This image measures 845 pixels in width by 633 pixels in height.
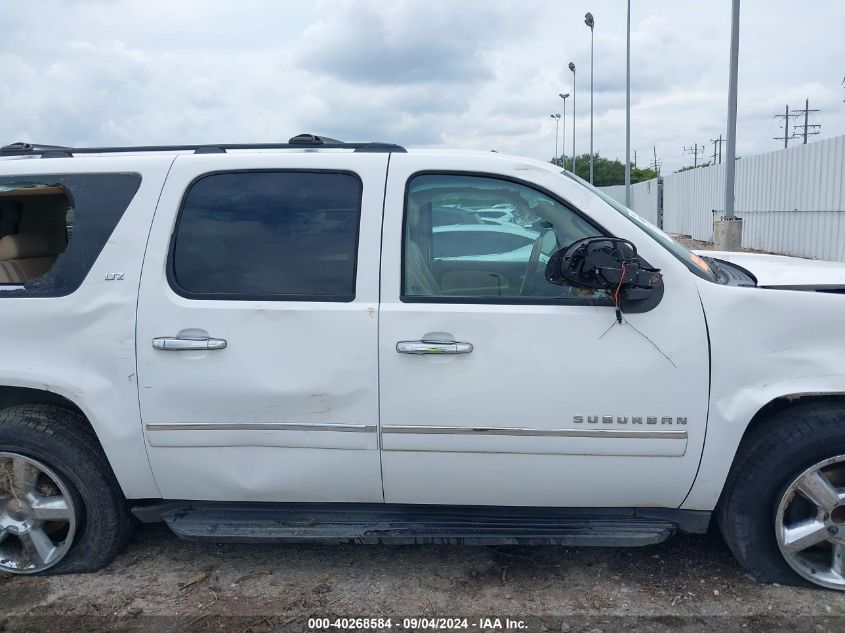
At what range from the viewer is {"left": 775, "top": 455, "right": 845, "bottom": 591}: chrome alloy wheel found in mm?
3061

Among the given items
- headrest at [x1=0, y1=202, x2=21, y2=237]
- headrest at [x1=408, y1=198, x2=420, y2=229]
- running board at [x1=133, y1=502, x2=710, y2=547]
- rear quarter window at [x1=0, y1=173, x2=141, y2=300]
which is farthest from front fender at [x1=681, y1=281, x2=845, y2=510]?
headrest at [x1=0, y1=202, x2=21, y2=237]

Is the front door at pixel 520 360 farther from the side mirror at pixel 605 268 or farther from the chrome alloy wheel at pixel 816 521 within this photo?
the chrome alloy wheel at pixel 816 521

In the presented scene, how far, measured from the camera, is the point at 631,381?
2.99 meters

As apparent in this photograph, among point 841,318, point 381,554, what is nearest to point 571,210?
point 841,318

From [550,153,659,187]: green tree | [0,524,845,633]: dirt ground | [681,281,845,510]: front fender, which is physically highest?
[550,153,659,187]: green tree

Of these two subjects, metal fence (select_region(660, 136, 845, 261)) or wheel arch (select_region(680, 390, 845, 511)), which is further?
metal fence (select_region(660, 136, 845, 261))

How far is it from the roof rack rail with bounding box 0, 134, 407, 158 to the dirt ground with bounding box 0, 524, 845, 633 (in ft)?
6.51

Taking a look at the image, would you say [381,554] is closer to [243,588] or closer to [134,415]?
[243,588]

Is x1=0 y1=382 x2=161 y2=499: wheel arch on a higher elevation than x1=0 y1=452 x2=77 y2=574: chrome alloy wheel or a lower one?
higher

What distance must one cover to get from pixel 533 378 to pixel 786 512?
1277mm

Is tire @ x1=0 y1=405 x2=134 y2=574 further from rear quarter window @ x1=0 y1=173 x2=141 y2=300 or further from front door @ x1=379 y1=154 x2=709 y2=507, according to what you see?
front door @ x1=379 y1=154 x2=709 y2=507

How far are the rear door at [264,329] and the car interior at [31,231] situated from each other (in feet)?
4.31

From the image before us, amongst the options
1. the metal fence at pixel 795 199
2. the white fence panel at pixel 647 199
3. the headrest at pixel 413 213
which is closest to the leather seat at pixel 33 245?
the headrest at pixel 413 213

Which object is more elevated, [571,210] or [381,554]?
[571,210]
